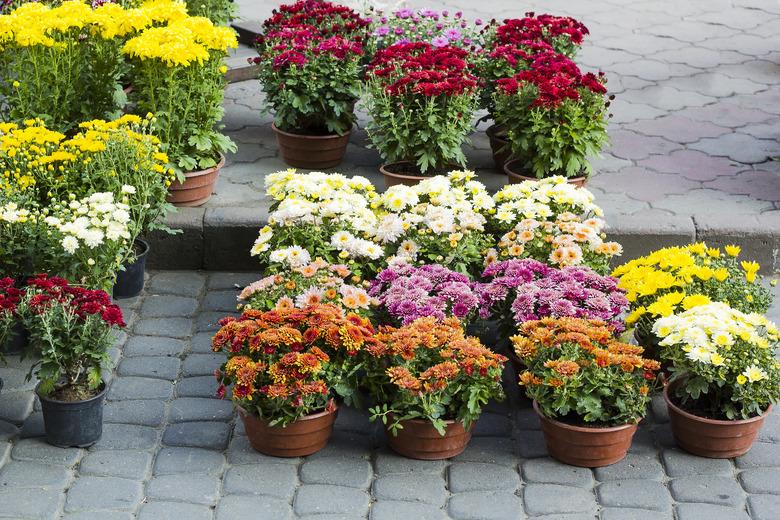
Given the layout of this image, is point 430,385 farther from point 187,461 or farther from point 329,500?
point 187,461

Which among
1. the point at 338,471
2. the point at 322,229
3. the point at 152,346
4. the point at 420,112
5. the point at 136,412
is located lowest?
the point at 152,346

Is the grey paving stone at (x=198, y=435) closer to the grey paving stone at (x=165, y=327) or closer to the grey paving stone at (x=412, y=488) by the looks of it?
the grey paving stone at (x=412, y=488)

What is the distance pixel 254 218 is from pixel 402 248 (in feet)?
3.93

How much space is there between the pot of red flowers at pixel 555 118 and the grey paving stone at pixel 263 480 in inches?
101

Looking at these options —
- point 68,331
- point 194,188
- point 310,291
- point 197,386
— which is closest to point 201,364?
point 197,386

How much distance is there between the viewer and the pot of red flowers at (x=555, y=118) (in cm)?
638

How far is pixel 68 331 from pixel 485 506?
179 cm

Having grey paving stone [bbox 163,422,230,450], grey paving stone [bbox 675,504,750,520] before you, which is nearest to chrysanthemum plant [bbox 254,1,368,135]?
grey paving stone [bbox 163,422,230,450]

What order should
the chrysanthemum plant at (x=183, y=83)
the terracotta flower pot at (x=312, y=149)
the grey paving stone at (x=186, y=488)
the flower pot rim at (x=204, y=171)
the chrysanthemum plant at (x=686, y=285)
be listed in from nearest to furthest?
the grey paving stone at (x=186, y=488)
the chrysanthemum plant at (x=686, y=285)
the chrysanthemum plant at (x=183, y=83)
the flower pot rim at (x=204, y=171)
the terracotta flower pot at (x=312, y=149)

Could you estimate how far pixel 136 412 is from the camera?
5062 mm

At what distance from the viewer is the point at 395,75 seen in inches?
265

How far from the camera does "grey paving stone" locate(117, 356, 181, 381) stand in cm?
537

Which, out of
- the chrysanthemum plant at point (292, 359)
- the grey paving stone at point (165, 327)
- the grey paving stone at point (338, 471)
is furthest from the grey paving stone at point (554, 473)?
the grey paving stone at point (165, 327)

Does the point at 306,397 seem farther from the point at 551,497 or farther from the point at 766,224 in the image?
the point at 766,224
